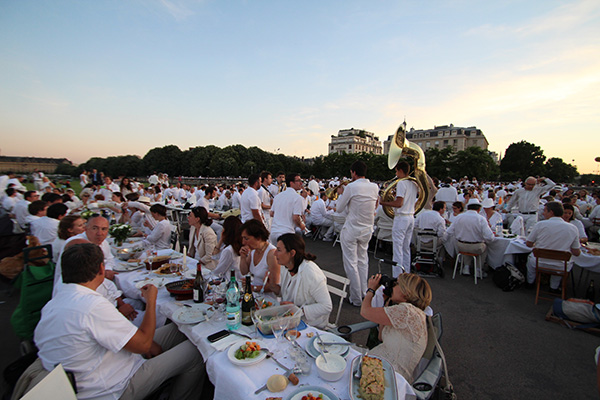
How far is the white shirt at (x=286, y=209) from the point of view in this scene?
5168 mm

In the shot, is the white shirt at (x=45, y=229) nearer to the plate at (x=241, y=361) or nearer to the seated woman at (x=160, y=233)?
the seated woman at (x=160, y=233)

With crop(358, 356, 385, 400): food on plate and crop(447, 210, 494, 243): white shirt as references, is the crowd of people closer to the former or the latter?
crop(447, 210, 494, 243): white shirt

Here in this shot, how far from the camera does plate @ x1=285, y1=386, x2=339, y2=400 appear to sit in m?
1.56

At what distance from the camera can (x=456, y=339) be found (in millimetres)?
3881

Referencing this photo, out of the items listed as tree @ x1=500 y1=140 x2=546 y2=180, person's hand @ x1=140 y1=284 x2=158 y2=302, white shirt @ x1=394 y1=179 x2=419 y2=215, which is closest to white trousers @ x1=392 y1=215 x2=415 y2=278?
white shirt @ x1=394 y1=179 x2=419 y2=215

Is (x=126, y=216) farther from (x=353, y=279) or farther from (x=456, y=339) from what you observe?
(x=456, y=339)

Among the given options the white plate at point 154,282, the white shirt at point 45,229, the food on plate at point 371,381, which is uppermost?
the white shirt at point 45,229

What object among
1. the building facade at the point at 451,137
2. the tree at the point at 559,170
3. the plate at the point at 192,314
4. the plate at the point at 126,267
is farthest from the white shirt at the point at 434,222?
the building facade at the point at 451,137

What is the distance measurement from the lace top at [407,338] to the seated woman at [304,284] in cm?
69

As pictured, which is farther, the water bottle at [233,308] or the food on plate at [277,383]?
the water bottle at [233,308]

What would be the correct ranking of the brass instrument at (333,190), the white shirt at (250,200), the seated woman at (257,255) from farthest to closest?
the brass instrument at (333,190) < the white shirt at (250,200) < the seated woman at (257,255)

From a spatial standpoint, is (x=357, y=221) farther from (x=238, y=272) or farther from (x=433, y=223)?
(x=433, y=223)

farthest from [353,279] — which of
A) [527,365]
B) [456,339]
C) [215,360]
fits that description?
[215,360]

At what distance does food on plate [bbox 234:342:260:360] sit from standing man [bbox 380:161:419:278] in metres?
4.14
